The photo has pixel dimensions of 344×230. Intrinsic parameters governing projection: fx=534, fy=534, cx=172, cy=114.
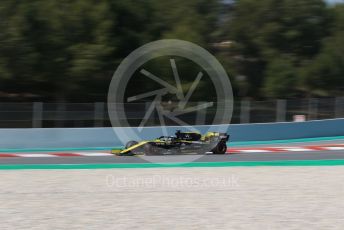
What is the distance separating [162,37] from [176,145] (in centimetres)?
1655

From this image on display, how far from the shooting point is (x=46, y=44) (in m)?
25.4

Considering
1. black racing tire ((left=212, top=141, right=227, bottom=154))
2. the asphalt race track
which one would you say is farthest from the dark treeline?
black racing tire ((left=212, top=141, right=227, bottom=154))

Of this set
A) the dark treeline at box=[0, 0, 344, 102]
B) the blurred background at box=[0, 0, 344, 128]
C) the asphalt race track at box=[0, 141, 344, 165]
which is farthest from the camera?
the dark treeline at box=[0, 0, 344, 102]

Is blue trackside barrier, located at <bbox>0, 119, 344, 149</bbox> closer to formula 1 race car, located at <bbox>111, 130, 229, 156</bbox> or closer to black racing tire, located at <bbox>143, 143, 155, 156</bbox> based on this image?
formula 1 race car, located at <bbox>111, 130, 229, 156</bbox>

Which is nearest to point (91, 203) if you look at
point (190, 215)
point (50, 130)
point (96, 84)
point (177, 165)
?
point (190, 215)

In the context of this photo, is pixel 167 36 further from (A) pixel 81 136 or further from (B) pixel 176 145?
(B) pixel 176 145

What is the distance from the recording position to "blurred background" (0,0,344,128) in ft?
70.4

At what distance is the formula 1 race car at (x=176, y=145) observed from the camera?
14242 millimetres

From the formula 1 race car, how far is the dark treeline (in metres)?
11.3

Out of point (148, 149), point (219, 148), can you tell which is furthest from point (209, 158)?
point (148, 149)

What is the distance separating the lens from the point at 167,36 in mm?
29500

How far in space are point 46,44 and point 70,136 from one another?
27.9ft

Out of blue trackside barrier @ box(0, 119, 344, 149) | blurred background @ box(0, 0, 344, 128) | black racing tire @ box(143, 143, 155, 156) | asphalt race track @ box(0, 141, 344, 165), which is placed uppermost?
blurred background @ box(0, 0, 344, 128)

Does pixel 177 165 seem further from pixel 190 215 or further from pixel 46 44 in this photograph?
pixel 46 44
